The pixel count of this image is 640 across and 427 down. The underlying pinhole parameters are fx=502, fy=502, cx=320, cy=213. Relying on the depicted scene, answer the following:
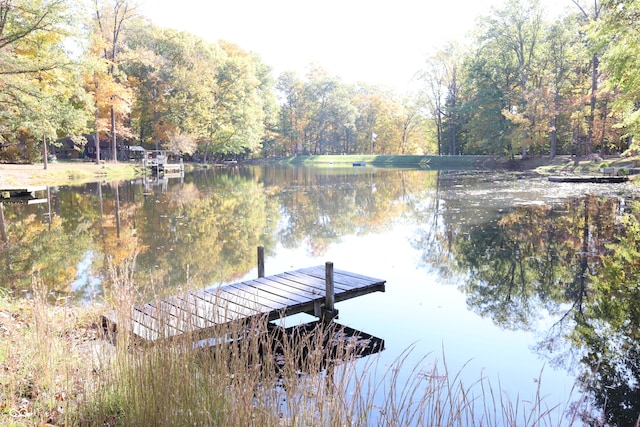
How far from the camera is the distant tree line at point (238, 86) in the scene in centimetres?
2000

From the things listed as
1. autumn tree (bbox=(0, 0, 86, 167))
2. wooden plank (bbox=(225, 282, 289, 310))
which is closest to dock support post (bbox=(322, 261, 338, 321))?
wooden plank (bbox=(225, 282, 289, 310))

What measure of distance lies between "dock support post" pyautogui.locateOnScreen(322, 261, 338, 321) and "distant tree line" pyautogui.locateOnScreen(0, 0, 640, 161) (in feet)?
48.4

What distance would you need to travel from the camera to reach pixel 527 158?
4262cm

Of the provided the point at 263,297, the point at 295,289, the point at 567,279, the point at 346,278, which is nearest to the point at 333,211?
the point at 567,279

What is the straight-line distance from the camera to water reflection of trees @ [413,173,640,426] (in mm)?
5172

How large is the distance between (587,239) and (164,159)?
33930mm

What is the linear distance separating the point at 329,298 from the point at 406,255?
466cm

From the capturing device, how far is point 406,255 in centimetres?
1070

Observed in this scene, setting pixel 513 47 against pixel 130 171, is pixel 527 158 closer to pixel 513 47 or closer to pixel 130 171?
→ pixel 513 47

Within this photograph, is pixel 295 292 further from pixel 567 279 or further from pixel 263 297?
pixel 567 279

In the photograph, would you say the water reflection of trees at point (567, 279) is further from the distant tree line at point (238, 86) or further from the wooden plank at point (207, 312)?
the distant tree line at point (238, 86)

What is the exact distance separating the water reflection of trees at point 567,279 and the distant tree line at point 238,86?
6433 mm

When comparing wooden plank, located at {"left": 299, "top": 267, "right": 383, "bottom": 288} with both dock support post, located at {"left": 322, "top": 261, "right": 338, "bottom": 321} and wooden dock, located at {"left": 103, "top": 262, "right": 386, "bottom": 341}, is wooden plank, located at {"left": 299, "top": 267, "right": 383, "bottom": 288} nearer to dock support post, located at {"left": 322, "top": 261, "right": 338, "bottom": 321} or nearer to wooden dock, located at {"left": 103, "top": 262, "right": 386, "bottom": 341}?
wooden dock, located at {"left": 103, "top": 262, "right": 386, "bottom": 341}

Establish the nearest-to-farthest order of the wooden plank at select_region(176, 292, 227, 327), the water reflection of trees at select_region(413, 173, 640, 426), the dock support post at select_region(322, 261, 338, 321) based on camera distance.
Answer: the wooden plank at select_region(176, 292, 227, 327) → the water reflection of trees at select_region(413, 173, 640, 426) → the dock support post at select_region(322, 261, 338, 321)
